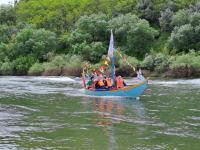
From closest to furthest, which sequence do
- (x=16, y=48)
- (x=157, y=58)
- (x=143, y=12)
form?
(x=157, y=58) < (x=16, y=48) < (x=143, y=12)

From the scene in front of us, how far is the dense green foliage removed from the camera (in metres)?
93.7

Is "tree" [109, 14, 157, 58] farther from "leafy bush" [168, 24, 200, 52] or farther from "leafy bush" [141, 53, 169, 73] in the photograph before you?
"leafy bush" [141, 53, 169, 73]

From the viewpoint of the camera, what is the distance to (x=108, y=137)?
2278 cm

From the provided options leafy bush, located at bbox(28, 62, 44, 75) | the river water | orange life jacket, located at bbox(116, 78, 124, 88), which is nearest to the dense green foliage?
leafy bush, located at bbox(28, 62, 44, 75)

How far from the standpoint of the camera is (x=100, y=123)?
27.4m

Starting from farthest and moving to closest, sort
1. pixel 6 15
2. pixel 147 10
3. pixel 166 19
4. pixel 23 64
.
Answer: pixel 6 15 → pixel 147 10 → pixel 166 19 → pixel 23 64

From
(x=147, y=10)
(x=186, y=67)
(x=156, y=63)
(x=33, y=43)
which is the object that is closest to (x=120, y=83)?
(x=186, y=67)

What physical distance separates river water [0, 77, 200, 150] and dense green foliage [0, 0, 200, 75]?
4466cm

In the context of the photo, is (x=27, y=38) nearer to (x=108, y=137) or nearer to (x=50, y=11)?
(x=50, y=11)

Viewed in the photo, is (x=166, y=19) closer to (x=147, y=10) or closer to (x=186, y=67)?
(x=147, y=10)

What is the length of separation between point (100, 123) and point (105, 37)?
8124cm

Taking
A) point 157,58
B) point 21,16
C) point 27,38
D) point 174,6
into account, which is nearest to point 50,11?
point 21,16

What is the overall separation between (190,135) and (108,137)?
13.7 feet

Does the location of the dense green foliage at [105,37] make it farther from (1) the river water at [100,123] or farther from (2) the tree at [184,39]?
(1) the river water at [100,123]
